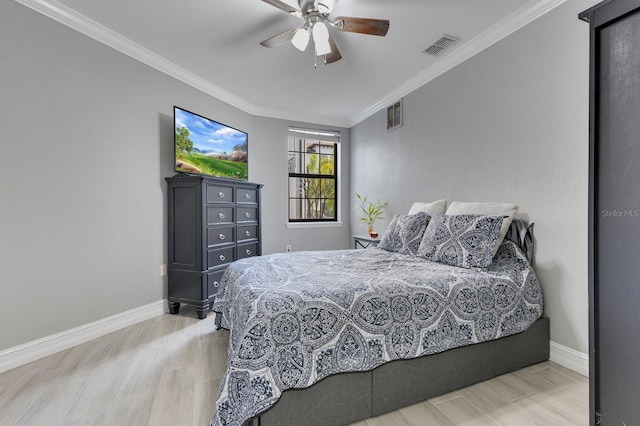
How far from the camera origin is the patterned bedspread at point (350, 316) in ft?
3.81

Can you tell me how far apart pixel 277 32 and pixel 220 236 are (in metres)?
1.98

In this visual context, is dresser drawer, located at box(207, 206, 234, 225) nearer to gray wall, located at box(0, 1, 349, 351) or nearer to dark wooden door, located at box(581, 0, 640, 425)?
gray wall, located at box(0, 1, 349, 351)

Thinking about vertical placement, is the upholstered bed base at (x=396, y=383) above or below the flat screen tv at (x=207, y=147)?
below

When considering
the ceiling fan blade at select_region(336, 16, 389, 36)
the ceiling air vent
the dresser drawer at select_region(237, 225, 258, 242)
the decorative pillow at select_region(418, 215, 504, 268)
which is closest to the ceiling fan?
the ceiling fan blade at select_region(336, 16, 389, 36)

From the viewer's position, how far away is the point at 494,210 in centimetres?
219

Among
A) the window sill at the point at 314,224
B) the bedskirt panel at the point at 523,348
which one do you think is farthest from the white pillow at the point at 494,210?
the window sill at the point at 314,224

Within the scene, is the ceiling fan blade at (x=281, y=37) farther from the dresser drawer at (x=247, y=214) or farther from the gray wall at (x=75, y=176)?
the dresser drawer at (x=247, y=214)

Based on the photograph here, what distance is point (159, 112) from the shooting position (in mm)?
2932

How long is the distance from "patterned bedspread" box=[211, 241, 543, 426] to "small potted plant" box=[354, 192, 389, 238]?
1.96 meters

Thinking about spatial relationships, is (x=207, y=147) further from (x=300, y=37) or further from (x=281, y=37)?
(x=300, y=37)

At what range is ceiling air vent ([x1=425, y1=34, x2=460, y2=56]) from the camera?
2488 mm

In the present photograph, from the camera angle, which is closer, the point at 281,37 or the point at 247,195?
the point at 281,37

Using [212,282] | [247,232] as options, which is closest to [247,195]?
[247,232]

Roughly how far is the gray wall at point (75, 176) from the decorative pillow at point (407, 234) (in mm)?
2290
